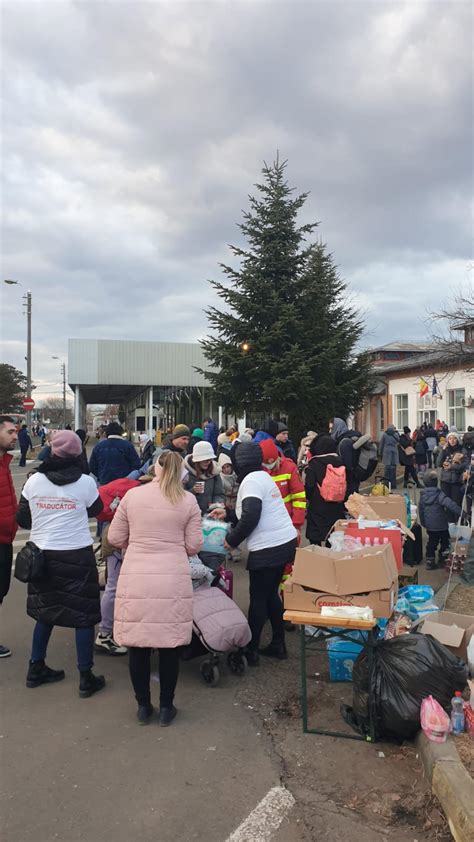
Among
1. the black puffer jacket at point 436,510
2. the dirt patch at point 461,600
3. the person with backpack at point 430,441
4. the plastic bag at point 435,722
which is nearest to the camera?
the plastic bag at point 435,722

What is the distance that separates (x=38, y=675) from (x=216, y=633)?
4.53 feet

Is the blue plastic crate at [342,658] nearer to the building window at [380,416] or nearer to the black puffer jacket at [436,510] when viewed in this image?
the black puffer jacket at [436,510]

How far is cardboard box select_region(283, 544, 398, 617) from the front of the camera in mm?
3822

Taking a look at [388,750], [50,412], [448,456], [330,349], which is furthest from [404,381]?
[50,412]

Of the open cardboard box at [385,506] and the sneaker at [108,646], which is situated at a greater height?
the open cardboard box at [385,506]

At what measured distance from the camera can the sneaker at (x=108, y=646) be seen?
16.8ft

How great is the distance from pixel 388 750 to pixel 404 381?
90.9 feet

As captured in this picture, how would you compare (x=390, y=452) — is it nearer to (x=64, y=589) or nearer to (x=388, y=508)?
(x=388, y=508)

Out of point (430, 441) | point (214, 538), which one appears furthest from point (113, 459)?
point (430, 441)

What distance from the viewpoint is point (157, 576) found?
3.63 metres

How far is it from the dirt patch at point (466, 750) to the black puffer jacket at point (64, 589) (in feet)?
8.17

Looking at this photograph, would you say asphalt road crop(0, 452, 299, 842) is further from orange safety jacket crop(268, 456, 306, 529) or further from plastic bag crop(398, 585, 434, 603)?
orange safety jacket crop(268, 456, 306, 529)

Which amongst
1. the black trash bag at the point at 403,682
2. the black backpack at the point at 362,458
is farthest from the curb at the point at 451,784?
the black backpack at the point at 362,458

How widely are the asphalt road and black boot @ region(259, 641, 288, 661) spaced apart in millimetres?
427
